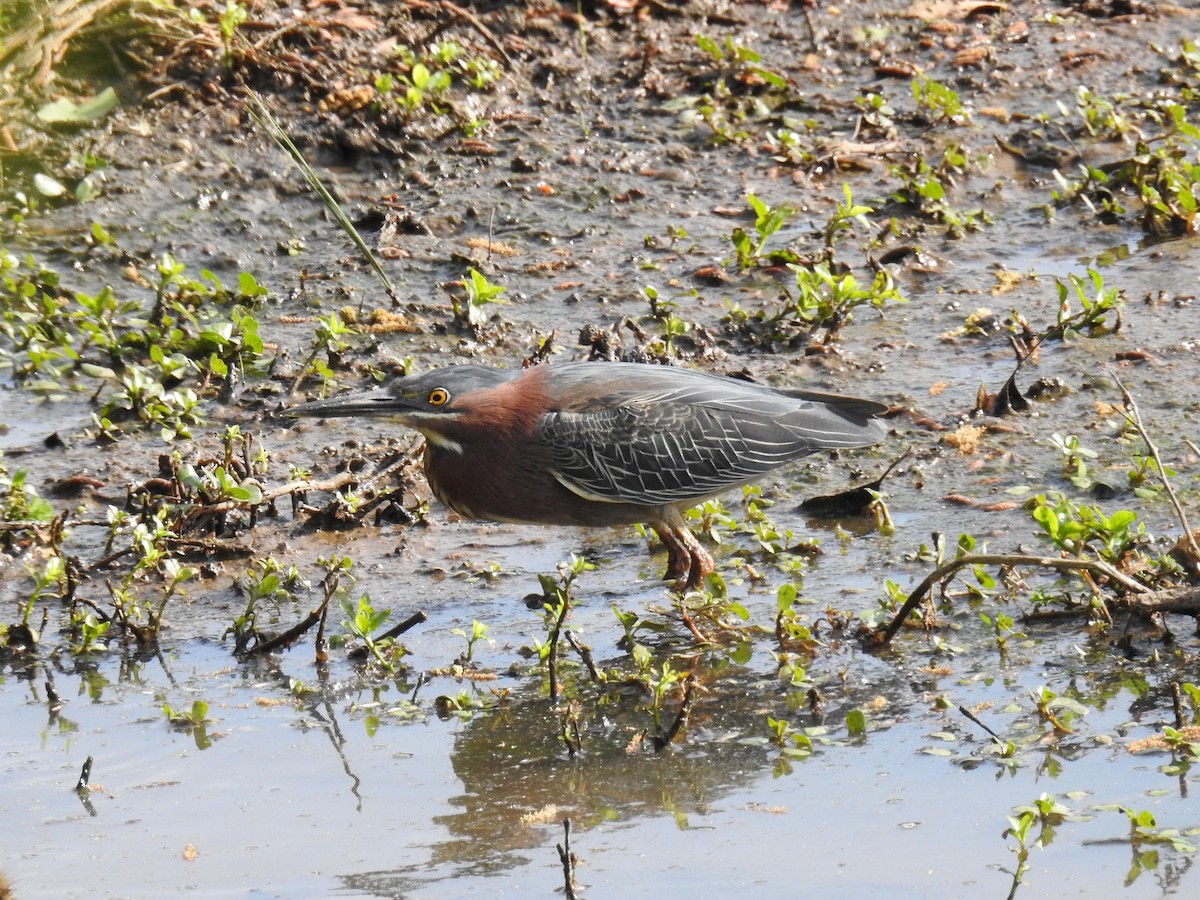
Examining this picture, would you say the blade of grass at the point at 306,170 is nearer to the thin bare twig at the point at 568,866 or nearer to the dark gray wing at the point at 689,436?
the dark gray wing at the point at 689,436

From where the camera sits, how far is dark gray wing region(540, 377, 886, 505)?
613 centimetres

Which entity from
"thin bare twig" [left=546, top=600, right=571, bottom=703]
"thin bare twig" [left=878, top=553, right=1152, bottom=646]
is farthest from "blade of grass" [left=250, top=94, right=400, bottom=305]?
"thin bare twig" [left=878, top=553, right=1152, bottom=646]

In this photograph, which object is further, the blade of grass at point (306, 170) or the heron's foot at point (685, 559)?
the heron's foot at point (685, 559)

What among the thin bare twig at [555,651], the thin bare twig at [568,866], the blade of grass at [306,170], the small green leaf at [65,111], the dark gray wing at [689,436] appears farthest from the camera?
the dark gray wing at [689,436]

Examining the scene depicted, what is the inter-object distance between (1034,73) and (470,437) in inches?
246

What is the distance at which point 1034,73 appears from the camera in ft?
34.7

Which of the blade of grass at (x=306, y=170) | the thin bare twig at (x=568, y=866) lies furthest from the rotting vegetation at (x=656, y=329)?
the thin bare twig at (x=568, y=866)

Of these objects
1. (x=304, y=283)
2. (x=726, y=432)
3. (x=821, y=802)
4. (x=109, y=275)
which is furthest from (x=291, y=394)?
(x=821, y=802)

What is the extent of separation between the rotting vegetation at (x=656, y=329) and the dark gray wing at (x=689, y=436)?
295 mm

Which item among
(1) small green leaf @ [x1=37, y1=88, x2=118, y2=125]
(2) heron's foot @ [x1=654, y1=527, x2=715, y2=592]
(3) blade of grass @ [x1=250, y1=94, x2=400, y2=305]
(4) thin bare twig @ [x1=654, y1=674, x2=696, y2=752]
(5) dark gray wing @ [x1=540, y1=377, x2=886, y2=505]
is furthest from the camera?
(5) dark gray wing @ [x1=540, y1=377, x2=886, y2=505]

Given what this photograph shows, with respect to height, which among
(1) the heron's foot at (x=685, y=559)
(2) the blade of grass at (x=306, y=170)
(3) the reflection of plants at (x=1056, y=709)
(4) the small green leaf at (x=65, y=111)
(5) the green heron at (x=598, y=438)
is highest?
(4) the small green leaf at (x=65, y=111)

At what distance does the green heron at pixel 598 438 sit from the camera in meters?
6.09

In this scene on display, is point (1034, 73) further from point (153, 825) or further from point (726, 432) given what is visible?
point (153, 825)

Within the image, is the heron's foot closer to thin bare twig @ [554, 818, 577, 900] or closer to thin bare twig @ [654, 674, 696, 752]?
thin bare twig @ [654, 674, 696, 752]
